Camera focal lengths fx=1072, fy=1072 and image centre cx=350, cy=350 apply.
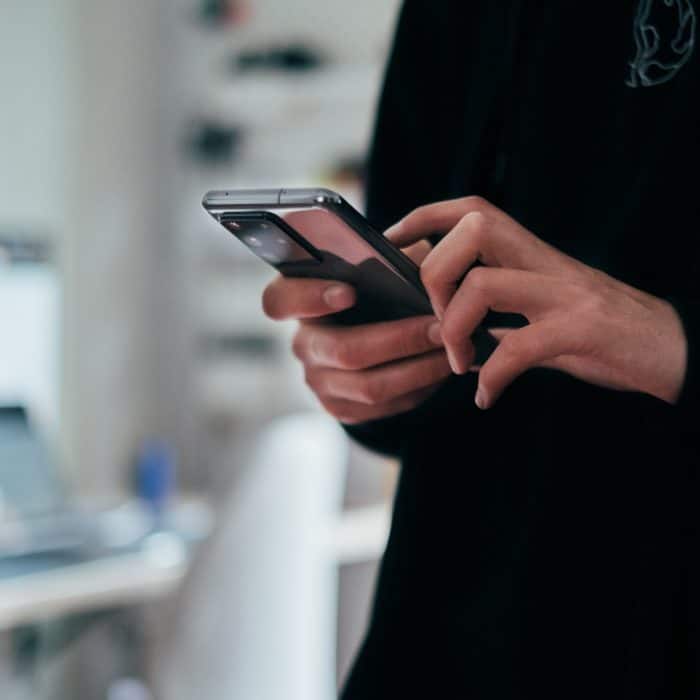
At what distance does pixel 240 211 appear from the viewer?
1.60ft

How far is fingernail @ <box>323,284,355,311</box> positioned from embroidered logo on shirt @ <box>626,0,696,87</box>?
0.58 ft

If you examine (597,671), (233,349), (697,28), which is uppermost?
(697,28)

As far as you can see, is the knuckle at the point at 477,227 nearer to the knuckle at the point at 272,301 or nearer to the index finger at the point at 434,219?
the index finger at the point at 434,219

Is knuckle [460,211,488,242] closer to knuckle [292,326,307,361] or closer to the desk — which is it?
knuckle [292,326,307,361]

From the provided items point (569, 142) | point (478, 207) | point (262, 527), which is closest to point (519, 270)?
point (478, 207)

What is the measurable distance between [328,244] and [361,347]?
2.7 inches

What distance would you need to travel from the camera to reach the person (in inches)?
17.7

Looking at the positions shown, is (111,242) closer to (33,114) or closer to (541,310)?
(33,114)

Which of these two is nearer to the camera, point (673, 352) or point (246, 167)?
point (673, 352)

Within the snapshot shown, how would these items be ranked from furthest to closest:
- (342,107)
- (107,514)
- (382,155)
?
(342,107) < (107,514) < (382,155)

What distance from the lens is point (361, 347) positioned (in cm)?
55

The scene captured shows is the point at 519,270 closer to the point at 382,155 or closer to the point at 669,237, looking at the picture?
the point at 669,237

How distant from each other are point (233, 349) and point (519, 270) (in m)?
3.15

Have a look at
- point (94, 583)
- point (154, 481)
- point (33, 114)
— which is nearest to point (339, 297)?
point (94, 583)
